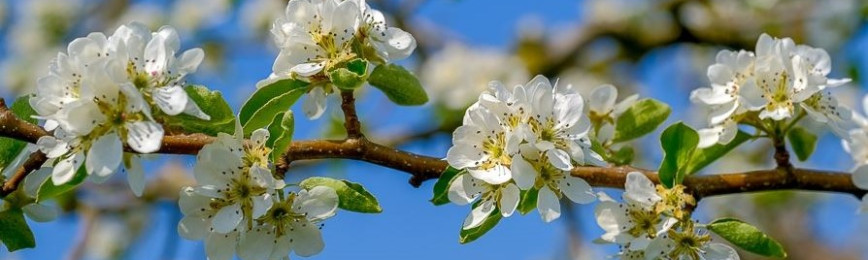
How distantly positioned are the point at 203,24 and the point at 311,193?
393 cm

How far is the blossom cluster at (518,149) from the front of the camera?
131 centimetres

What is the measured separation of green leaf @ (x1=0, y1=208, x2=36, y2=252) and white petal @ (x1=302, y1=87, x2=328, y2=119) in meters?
0.39

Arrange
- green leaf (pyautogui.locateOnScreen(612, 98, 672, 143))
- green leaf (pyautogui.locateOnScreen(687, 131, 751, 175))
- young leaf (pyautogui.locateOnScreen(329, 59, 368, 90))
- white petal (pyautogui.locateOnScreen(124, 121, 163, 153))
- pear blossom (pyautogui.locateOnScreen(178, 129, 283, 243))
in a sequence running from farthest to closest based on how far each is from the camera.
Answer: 1. green leaf (pyautogui.locateOnScreen(612, 98, 672, 143))
2. green leaf (pyautogui.locateOnScreen(687, 131, 751, 175))
3. young leaf (pyautogui.locateOnScreen(329, 59, 368, 90))
4. pear blossom (pyautogui.locateOnScreen(178, 129, 283, 243))
5. white petal (pyautogui.locateOnScreen(124, 121, 163, 153))

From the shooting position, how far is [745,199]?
4.87 meters

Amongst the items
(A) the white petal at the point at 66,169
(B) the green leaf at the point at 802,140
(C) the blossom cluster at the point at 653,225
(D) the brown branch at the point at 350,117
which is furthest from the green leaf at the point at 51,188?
(B) the green leaf at the point at 802,140

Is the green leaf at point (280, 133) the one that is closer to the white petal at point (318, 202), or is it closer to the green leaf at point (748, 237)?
the white petal at point (318, 202)

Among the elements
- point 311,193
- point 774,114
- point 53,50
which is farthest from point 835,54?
point 53,50

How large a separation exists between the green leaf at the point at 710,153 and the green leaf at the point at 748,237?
16cm

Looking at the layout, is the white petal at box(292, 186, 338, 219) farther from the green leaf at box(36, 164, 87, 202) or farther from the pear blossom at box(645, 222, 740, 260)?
the pear blossom at box(645, 222, 740, 260)

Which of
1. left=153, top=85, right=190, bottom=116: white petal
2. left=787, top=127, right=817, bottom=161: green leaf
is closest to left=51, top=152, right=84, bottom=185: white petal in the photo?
left=153, top=85, right=190, bottom=116: white petal

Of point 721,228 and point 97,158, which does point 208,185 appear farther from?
point 721,228

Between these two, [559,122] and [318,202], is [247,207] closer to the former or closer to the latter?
[318,202]

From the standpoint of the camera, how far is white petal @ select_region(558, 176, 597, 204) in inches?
52.7

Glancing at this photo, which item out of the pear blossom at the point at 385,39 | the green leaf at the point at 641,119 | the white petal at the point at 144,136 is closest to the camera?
the white petal at the point at 144,136
